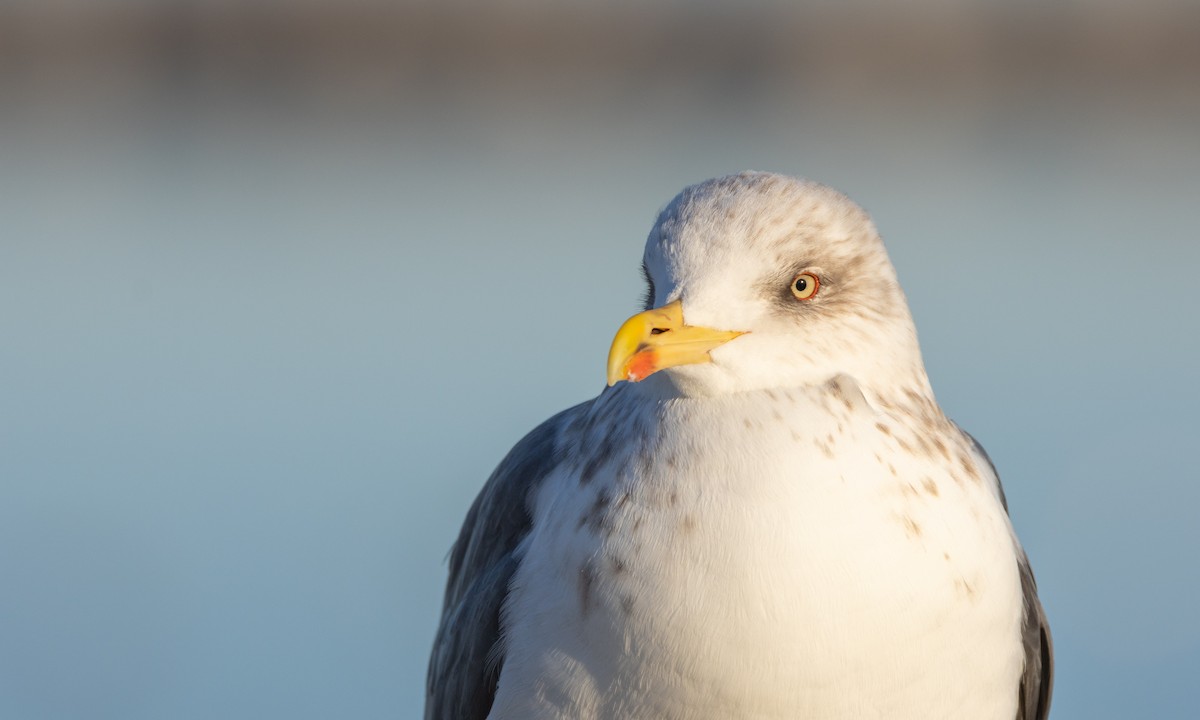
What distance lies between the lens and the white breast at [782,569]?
7.46ft

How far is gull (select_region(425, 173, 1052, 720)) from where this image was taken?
7.47 feet

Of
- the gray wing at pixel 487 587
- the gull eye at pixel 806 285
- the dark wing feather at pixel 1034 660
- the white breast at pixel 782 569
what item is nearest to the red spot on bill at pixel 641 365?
the white breast at pixel 782 569

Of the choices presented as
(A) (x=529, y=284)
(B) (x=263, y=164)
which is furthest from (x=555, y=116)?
(A) (x=529, y=284)

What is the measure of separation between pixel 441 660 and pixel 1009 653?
1.09m

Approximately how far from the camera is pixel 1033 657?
108 inches

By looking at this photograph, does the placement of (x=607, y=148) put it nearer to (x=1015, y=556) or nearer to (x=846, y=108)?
(x=846, y=108)

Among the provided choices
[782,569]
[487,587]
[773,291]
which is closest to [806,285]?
[773,291]

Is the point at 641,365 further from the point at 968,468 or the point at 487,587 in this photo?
the point at 487,587

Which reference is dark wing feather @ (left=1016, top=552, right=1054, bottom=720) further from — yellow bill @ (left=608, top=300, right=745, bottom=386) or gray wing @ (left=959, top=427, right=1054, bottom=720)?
yellow bill @ (left=608, top=300, right=745, bottom=386)

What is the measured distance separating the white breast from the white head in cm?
6

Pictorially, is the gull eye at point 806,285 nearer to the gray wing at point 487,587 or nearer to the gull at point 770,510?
the gull at point 770,510

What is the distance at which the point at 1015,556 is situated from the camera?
2594mm

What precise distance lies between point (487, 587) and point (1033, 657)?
0.97 m

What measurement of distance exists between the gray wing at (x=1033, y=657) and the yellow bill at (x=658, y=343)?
61 cm
